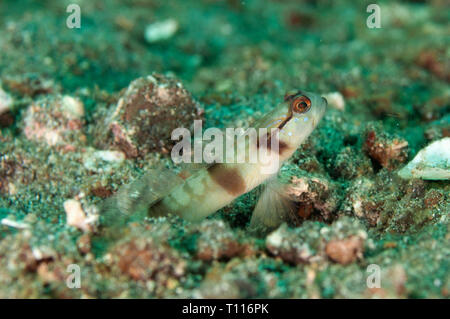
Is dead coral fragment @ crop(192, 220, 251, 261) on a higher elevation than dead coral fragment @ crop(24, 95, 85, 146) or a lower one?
lower

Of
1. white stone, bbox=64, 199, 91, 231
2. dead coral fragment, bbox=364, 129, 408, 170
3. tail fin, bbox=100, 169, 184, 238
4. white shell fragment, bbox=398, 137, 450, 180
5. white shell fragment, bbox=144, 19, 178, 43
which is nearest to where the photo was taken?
white stone, bbox=64, 199, 91, 231

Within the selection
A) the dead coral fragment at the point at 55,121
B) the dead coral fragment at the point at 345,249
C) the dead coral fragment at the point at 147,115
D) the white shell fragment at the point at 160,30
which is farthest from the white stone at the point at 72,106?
the white shell fragment at the point at 160,30

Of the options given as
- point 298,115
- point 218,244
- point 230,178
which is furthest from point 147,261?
point 298,115

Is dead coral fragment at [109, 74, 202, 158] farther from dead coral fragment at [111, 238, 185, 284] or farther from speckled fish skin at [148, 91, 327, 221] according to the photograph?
dead coral fragment at [111, 238, 185, 284]

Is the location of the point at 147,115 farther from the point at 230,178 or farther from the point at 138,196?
the point at 230,178

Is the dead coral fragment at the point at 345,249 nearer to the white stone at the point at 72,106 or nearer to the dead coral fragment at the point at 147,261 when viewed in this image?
the dead coral fragment at the point at 147,261

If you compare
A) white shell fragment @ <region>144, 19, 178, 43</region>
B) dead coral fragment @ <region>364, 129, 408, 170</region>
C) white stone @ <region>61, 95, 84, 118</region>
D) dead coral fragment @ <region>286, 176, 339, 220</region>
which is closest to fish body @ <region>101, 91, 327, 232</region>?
dead coral fragment @ <region>286, 176, 339, 220</region>

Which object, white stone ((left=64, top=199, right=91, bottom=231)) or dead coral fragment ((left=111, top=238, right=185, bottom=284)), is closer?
dead coral fragment ((left=111, top=238, right=185, bottom=284))
